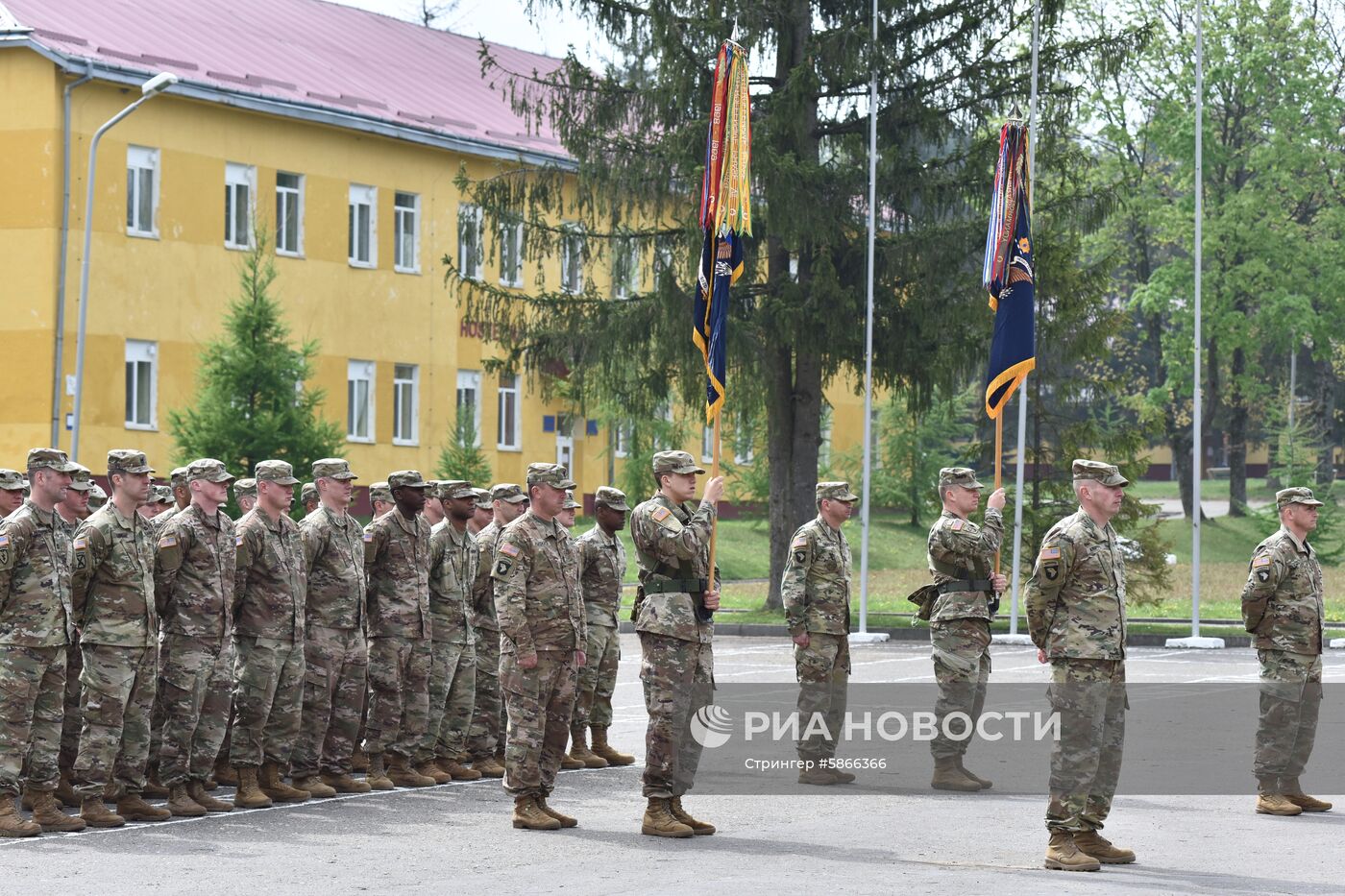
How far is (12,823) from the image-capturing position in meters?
11.2

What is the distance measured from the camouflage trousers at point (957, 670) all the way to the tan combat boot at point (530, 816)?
10.0 ft

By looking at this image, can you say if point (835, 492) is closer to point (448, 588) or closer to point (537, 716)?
point (448, 588)

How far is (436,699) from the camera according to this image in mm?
13906

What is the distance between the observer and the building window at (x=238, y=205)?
40750 millimetres

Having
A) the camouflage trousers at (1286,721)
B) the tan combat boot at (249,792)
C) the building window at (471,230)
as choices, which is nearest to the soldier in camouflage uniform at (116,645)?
the tan combat boot at (249,792)

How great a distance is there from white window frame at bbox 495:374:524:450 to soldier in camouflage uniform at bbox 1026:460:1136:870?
37663mm

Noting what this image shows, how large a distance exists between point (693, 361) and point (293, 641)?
18939 millimetres

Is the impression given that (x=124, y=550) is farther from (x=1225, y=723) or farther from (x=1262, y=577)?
(x=1225, y=723)

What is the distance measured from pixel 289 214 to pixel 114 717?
31662mm

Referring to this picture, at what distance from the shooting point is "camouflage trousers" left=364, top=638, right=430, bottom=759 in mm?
13469

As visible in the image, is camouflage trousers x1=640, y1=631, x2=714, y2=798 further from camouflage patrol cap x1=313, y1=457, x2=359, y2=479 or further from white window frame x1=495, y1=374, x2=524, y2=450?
white window frame x1=495, y1=374, x2=524, y2=450

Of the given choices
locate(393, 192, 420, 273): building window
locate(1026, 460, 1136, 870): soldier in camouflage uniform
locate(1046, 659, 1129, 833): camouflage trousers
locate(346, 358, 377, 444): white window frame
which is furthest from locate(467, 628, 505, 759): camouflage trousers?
locate(393, 192, 420, 273): building window

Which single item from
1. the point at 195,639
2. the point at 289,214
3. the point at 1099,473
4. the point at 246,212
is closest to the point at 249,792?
the point at 195,639

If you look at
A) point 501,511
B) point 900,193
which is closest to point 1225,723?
point 501,511
